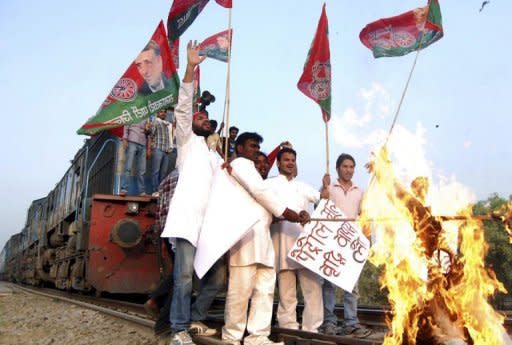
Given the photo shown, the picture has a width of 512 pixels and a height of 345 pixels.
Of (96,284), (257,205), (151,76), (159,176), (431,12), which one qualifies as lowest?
(96,284)

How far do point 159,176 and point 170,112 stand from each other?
1.34 m

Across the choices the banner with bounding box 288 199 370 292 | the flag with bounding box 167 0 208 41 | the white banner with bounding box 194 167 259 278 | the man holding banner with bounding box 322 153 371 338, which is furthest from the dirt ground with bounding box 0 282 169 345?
the flag with bounding box 167 0 208 41

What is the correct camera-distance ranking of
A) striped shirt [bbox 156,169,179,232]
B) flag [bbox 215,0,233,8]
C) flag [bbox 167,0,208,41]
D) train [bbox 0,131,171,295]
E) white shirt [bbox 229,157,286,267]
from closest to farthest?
white shirt [bbox 229,157,286,267]
striped shirt [bbox 156,169,179,232]
flag [bbox 215,0,233,8]
flag [bbox 167,0,208,41]
train [bbox 0,131,171,295]

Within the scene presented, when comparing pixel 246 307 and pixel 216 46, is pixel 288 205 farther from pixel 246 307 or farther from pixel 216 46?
pixel 216 46

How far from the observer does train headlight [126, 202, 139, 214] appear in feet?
26.3

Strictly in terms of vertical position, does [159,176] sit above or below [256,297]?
above

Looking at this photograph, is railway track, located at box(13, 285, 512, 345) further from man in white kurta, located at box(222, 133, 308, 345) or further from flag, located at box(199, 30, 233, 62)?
flag, located at box(199, 30, 233, 62)

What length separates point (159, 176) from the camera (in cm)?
845

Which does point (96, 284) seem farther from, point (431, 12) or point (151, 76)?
point (431, 12)

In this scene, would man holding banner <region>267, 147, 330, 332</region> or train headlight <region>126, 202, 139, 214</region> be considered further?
train headlight <region>126, 202, 139, 214</region>

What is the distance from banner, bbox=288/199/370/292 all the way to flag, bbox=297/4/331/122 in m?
1.93

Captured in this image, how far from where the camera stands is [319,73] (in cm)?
668

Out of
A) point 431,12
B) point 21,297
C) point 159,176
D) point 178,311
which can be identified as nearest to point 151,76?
point 159,176

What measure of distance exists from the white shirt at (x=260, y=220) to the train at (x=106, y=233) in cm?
240
